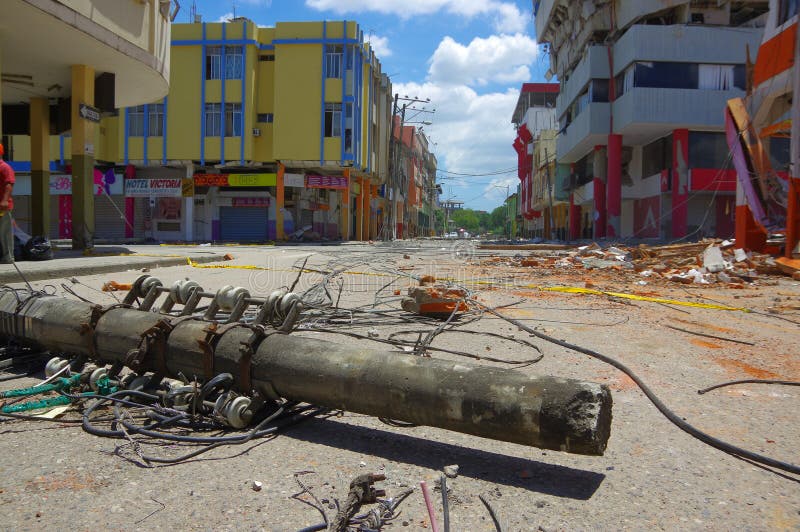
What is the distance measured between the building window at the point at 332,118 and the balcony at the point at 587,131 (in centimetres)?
1493

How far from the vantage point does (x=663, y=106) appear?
27.3m

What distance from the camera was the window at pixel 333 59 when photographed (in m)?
33.0

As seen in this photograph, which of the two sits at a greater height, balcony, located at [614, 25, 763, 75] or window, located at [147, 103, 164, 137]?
balcony, located at [614, 25, 763, 75]

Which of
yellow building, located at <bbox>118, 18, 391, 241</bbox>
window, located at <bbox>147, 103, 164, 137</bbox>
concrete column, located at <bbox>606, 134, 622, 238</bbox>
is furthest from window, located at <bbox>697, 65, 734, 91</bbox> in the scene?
window, located at <bbox>147, 103, 164, 137</bbox>

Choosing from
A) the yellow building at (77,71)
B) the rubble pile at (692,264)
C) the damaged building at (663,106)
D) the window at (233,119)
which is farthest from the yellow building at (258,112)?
the rubble pile at (692,264)

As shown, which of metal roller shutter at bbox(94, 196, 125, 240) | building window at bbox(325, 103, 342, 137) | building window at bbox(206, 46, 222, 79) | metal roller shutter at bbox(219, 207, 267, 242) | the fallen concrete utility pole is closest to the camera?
the fallen concrete utility pole

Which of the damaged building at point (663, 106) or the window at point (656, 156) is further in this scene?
the window at point (656, 156)

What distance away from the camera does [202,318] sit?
3105 millimetres

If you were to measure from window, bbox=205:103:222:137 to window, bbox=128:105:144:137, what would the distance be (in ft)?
14.2

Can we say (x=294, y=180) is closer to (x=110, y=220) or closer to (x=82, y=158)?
(x=110, y=220)

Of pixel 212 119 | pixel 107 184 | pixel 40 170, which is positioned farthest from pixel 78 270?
pixel 107 184

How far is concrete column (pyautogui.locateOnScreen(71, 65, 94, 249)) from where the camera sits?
13570 millimetres

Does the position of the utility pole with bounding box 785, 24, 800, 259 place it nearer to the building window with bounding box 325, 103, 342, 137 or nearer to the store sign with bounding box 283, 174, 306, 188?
the building window with bounding box 325, 103, 342, 137

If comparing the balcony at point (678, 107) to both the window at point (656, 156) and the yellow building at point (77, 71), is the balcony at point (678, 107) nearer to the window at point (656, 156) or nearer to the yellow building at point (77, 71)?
the window at point (656, 156)
